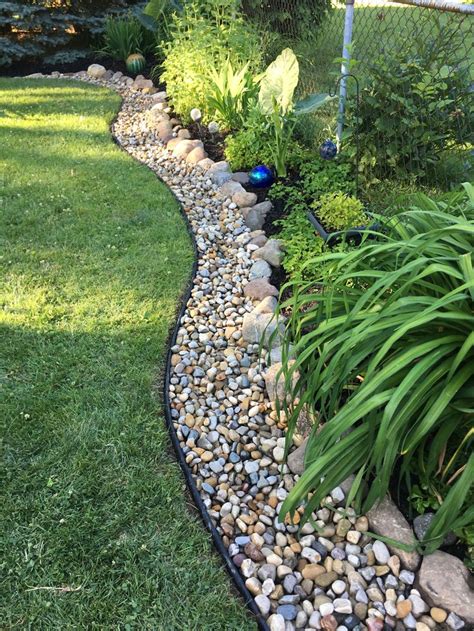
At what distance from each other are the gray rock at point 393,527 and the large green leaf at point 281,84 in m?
2.86

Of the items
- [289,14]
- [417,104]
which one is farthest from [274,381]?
[289,14]

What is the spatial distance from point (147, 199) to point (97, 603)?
289cm

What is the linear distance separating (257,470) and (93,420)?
0.69 meters

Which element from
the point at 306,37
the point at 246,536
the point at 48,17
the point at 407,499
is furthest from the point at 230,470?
the point at 48,17

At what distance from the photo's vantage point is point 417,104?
313 centimetres

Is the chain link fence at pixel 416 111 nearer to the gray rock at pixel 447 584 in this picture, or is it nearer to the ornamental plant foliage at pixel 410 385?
the ornamental plant foliage at pixel 410 385

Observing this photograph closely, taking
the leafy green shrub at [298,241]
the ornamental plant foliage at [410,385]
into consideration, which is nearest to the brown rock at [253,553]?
the ornamental plant foliage at [410,385]

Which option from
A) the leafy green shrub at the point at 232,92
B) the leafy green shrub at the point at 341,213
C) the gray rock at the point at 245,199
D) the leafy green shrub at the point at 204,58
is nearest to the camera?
the leafy green shrub at the point at 341,213

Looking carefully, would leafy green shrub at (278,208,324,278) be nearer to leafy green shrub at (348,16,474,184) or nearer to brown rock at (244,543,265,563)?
leafy green shrub at (348,16,474,184)

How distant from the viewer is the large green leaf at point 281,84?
3.69 m

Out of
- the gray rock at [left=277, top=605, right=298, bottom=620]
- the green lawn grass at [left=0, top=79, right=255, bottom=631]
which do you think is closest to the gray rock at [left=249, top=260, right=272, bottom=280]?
the green lawn grass at [left=0, top=79, right=255, bottom=631]

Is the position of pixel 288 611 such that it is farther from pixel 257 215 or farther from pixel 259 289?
pixel 257 215

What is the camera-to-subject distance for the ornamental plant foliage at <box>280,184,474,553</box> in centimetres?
146

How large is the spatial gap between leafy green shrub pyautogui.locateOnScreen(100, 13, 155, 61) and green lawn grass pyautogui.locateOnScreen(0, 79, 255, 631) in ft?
12.4
